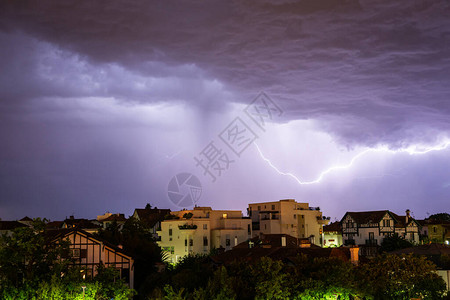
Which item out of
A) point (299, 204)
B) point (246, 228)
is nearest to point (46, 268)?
point (246, 228)

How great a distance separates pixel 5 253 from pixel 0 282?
131 inches

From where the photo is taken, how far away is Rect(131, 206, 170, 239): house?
115 m

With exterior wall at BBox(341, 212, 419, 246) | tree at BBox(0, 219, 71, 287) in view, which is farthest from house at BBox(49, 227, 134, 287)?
exterior wall at BBox(341, 212, 419, 246)

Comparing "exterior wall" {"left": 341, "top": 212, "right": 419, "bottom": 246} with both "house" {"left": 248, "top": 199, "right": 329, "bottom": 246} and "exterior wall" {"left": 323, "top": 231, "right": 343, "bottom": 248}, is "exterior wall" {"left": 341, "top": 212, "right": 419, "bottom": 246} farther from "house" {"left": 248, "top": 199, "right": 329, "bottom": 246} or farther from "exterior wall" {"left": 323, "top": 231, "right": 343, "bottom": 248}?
"exterior wall" {"left": 323, "top": 231, "right": 343, "bottom": 248}

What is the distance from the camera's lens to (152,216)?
123m

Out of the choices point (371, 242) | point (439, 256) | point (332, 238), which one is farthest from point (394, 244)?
point (439, 256)

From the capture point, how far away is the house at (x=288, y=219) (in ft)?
378

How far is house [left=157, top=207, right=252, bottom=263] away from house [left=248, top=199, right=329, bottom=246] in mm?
5948

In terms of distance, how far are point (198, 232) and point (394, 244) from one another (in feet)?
128

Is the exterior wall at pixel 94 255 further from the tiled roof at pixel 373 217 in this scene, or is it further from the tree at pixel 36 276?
the tiled roof at pixel 373 217

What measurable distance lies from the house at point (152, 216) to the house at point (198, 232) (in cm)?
600

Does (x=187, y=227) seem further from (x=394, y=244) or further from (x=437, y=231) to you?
(x=437, y=231)

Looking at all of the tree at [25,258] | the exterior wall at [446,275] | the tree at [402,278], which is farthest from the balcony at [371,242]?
the tree at [25,258]

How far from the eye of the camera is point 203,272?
51.9m
